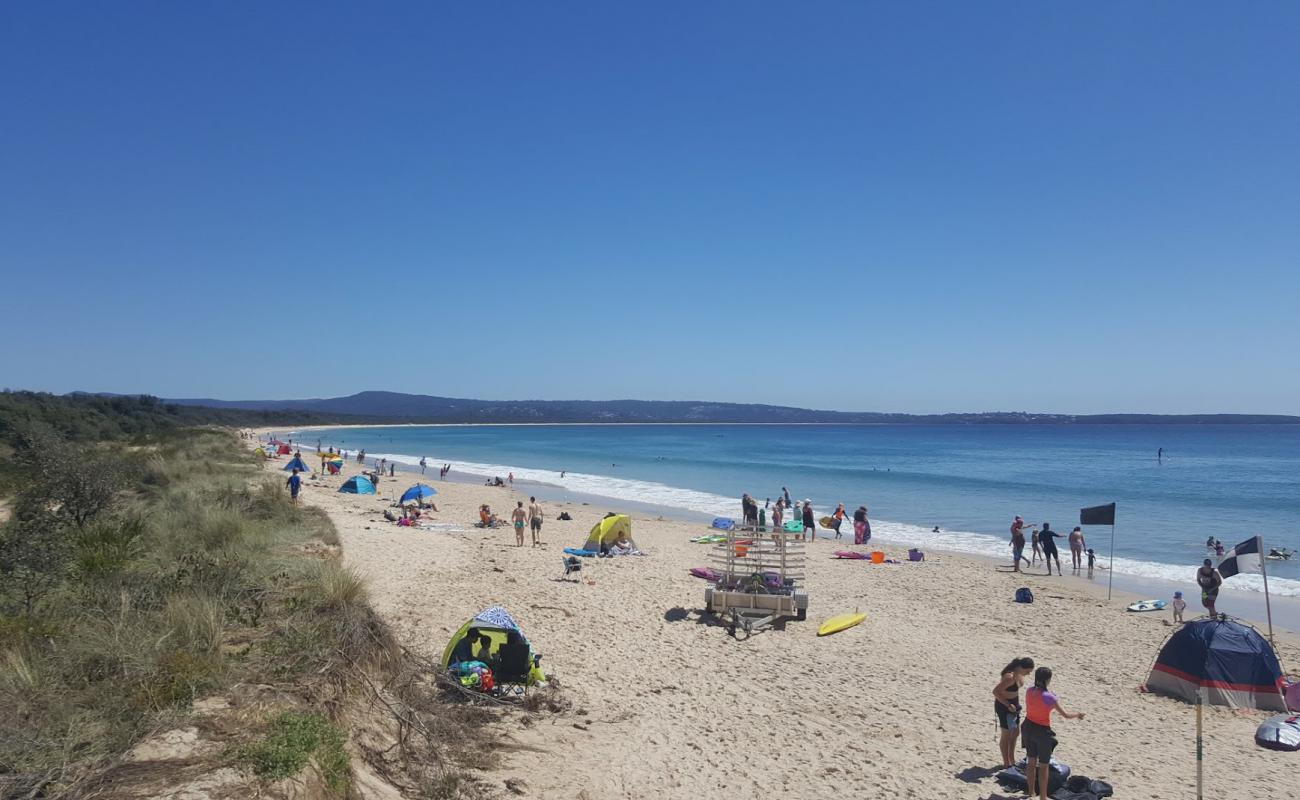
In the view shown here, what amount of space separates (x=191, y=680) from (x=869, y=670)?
7653 mm

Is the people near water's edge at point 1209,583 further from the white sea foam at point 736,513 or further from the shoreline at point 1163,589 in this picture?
the white sea foam at point 736,513

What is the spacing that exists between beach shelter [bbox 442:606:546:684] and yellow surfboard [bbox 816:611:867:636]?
4.95 m

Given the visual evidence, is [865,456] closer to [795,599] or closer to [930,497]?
[930,497]

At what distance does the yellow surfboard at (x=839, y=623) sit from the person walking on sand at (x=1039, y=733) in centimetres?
491

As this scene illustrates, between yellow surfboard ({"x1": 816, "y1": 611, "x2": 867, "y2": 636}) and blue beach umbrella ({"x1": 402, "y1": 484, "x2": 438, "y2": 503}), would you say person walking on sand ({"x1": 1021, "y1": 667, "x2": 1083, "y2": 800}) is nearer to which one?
yellow surfboard ({"x1": 816, "y1": 611, "x2": 867, "y2": 636})

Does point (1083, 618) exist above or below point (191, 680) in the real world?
below

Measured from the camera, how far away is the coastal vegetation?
3973mm

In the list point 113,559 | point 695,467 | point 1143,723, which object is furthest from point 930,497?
point 113,559

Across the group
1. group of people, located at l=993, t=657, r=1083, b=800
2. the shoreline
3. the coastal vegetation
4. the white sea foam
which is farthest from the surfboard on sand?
the coastal vegetation

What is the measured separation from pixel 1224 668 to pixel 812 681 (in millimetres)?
4664

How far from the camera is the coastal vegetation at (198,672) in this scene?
3973 mm

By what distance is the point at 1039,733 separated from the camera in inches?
236

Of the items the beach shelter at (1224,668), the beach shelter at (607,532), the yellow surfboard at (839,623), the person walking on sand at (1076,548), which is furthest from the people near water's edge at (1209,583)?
the beach shelter at (607,532)

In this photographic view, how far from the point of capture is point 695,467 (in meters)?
52.4
